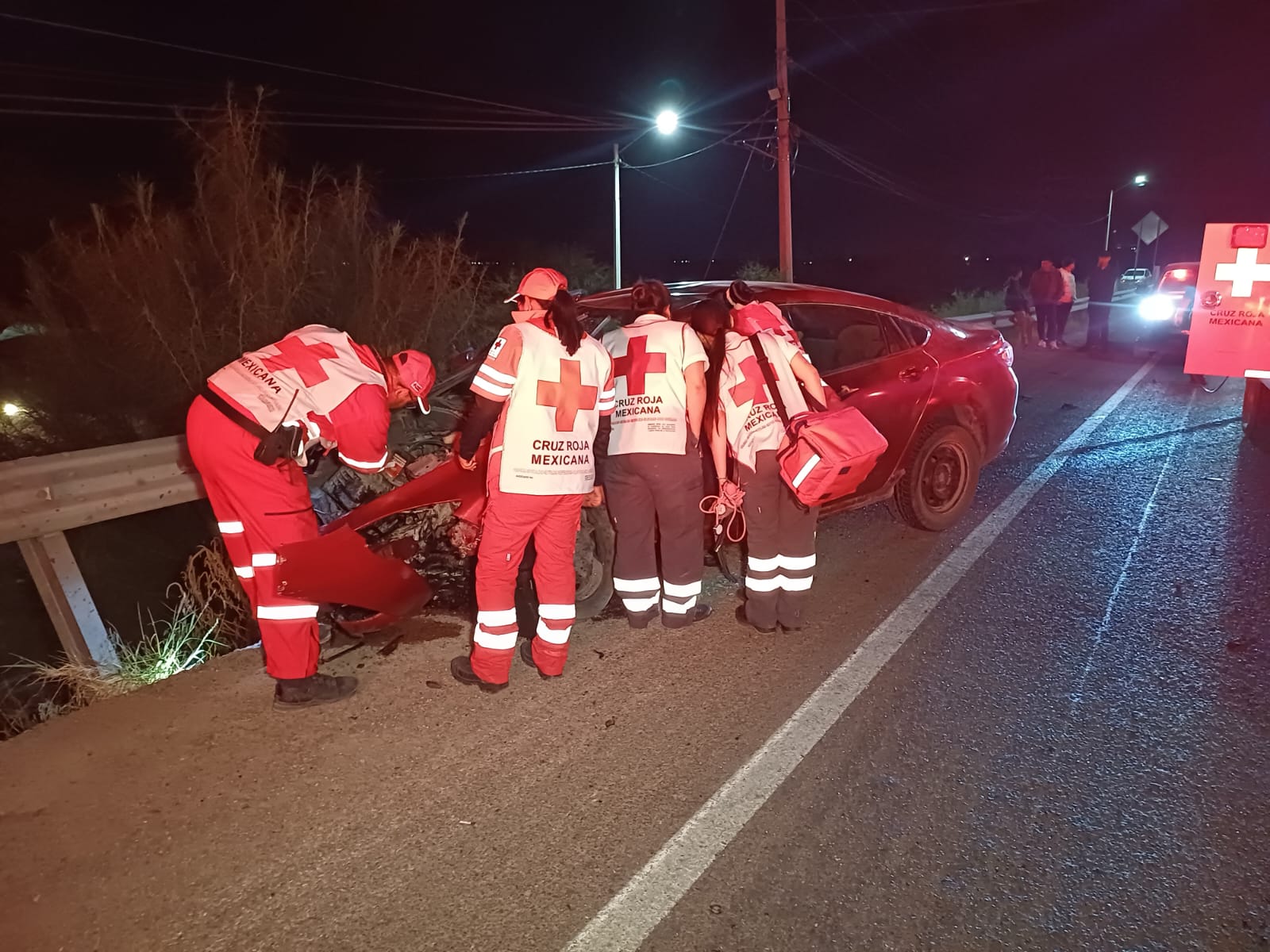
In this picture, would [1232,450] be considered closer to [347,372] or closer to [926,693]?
[926,693]

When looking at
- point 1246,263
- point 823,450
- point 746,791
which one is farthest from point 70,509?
point 1246,263

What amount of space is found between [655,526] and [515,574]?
2.83 ft

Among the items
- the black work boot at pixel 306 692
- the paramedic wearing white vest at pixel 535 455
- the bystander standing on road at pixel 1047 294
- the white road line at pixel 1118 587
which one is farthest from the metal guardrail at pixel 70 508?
the bystander standing on road at pixel 1047 294

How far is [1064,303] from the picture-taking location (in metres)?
15.7

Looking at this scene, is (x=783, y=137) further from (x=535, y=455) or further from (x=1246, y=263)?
(x=535, y=455)

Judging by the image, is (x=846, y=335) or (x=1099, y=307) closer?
(x=846, y=335)

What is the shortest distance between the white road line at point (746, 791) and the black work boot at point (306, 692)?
163cm

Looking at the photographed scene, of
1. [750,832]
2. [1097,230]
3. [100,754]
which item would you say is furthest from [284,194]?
[1097,230]

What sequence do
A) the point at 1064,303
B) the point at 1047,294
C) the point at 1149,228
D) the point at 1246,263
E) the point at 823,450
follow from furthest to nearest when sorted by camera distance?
the point at 1149,228 < the point at 1064,303 < the point at 1047,294 < the point at 1246,263 < the point at 823,450

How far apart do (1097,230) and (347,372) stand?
8214cm

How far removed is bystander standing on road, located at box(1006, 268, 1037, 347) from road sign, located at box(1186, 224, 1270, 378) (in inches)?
320

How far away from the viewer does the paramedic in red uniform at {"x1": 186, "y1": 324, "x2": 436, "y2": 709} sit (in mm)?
3275

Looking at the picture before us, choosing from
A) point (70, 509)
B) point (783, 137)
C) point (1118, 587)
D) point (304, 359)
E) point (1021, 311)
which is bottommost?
point (1118, 587)

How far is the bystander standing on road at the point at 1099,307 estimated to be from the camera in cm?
1528
